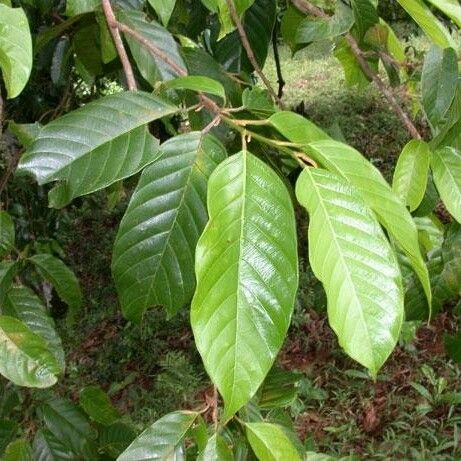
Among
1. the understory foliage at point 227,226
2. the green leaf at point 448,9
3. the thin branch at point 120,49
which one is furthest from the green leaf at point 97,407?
the green leaf at point 448,9

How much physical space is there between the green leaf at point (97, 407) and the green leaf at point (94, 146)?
644 mm

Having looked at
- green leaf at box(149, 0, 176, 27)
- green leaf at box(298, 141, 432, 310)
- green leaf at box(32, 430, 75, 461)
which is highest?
green leaf at box(298, 141, 432, 310)

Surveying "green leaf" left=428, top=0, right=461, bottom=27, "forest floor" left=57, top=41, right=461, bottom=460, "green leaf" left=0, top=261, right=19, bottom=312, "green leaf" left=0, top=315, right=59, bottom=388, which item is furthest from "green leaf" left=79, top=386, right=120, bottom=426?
"forest floor" left=57, top=41, right=461, bottom=460

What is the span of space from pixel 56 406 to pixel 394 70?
3.09 feet

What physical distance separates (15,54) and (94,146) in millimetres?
129

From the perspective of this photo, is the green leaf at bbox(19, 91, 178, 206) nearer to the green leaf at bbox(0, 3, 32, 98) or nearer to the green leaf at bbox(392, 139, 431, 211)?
the green leaf at bbox(0, 3, 32, 98)

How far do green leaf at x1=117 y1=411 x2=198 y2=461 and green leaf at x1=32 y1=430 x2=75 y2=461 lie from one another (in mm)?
465

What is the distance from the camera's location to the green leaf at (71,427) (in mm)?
1202

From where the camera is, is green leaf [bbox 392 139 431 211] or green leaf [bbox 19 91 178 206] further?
green leaf [bbox 392 139 431 211]

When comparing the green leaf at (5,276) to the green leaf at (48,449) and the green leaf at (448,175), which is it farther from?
the green leaf at (448,175)

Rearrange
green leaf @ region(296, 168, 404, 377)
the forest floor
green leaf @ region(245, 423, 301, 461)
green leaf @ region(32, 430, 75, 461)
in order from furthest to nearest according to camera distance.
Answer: the forest floor, green leaf @ region(32, 430, 75, 461), green leaf @ region(245, 423, 301, 461), green leaf @ region(296, 168, 404, 377)

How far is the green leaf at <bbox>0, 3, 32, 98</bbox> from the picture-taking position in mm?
662

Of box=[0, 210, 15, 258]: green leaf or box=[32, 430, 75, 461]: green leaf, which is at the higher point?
box=[0, 210, 15, 258]: green leaf

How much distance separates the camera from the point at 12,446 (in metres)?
1.10
